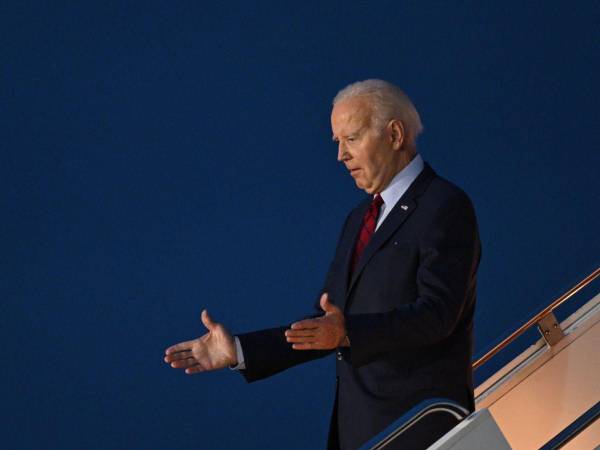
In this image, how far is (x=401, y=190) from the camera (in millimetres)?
2914

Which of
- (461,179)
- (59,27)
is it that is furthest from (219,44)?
(461,179)

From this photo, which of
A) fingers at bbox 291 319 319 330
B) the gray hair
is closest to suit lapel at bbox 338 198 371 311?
the gray hair

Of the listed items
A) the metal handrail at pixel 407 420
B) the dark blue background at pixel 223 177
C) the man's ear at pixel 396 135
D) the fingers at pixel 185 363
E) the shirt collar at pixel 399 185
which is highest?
the dark blue background at pixel 223 177

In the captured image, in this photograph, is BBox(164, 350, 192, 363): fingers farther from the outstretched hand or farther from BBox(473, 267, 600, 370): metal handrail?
BBox(473, 267, 600, 370): metal handrail

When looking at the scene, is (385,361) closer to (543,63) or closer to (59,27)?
(59,27)

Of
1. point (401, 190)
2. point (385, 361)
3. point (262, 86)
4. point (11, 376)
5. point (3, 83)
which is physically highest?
point (3, 83)

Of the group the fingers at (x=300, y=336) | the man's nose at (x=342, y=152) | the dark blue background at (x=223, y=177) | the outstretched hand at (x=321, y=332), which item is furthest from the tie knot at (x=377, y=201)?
the dark blue background at (x=223, y=177)

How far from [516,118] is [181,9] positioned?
5.77 feet

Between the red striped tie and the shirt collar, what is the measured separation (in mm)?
35

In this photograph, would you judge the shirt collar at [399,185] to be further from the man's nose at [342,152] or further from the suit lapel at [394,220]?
the man's nose at [342,152]

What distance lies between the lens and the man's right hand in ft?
8.85

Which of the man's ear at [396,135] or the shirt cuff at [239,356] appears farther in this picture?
the man's ear at [396,135]

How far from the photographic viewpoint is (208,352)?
2.72 m

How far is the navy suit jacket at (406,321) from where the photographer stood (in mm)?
2650
